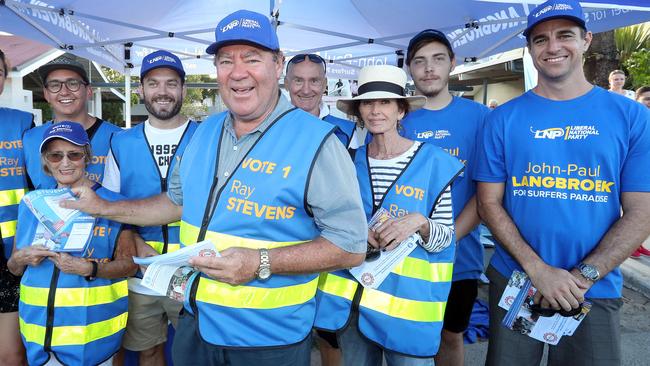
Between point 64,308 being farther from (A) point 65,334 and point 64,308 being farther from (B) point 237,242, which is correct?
(B) point 237,242

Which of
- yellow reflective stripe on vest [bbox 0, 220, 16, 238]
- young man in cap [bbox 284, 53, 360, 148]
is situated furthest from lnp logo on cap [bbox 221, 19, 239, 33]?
yellow reflective stripe on vest [bbox 0, 220, 16, 238]

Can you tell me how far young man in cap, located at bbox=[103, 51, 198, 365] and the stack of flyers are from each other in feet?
6.79

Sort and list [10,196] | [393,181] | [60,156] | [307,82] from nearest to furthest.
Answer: [393,181]
[60,156]
[10,196]
[307,82]

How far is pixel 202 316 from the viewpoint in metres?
1.85

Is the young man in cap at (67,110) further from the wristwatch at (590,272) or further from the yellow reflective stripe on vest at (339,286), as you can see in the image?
the wristwatch at (590,272)

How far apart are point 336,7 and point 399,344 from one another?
15.1ft

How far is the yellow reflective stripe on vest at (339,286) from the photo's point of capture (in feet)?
7.63

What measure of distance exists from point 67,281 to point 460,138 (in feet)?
8.28

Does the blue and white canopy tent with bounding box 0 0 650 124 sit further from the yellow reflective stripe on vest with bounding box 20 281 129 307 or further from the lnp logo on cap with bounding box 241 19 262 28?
the lnp logo on cap with bounding box 241 19 262 28

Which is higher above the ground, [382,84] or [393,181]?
[382,84]

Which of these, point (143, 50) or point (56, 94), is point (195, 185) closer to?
point (56, 94)

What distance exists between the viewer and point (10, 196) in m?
2.97

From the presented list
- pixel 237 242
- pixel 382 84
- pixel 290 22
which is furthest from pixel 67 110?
pixel 290 22

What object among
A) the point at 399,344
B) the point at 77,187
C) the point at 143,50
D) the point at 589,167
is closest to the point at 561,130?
the point at 589,167
